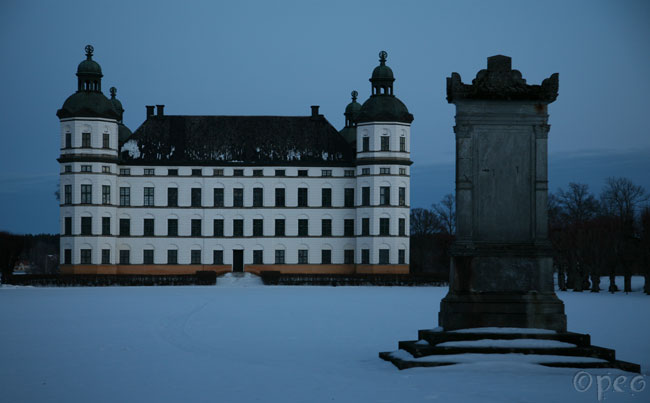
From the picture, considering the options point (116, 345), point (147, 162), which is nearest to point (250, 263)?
point (147, 162)

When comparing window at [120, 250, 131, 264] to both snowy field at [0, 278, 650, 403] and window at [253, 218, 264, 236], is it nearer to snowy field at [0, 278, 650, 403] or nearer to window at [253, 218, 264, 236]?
window at [253, 218, 264, 236]

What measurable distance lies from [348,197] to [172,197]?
15514mm

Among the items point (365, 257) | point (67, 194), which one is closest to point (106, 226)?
point (67, 194)

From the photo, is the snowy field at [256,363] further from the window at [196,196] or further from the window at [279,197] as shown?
the window at [279,197]

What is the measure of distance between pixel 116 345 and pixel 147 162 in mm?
56856

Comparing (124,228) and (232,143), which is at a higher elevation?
(232,143)

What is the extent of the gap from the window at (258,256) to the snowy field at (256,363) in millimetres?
46914

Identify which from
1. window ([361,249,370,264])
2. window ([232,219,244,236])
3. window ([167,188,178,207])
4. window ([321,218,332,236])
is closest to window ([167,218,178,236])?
window ([167,188,178,207])

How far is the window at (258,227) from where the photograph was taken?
75.1m

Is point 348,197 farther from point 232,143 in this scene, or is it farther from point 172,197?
point 172,197

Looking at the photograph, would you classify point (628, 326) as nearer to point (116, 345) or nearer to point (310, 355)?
point (310, 355)

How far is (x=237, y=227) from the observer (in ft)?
246

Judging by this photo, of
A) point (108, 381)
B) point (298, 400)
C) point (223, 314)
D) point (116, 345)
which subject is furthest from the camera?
point (223, 314)

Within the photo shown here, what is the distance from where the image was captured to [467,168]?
1628 centimetres
